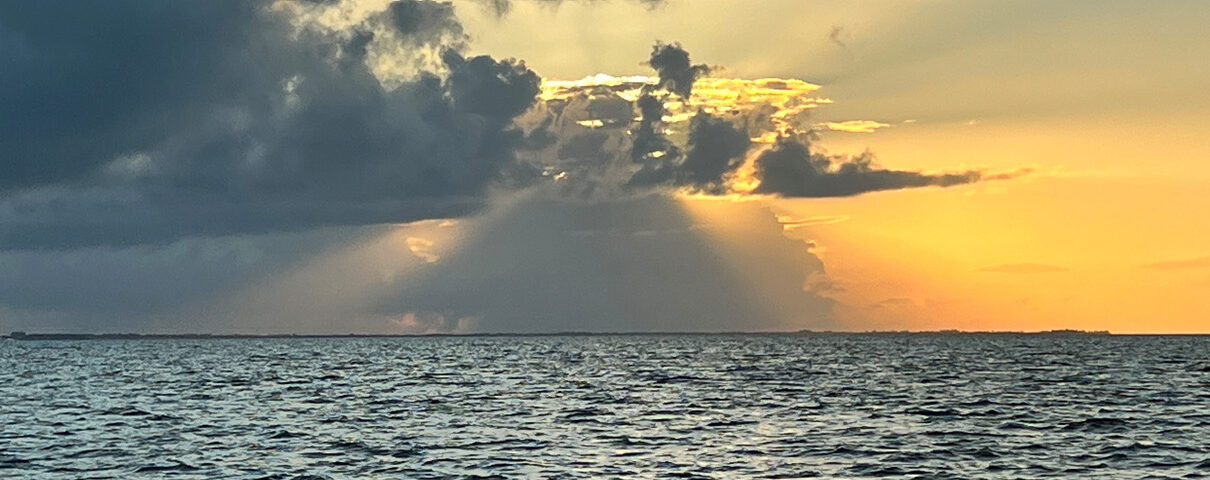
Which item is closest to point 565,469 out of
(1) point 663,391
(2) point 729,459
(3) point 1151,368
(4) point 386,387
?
(2) point 729,459

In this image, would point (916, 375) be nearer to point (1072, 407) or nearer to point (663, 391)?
point (663, 391)

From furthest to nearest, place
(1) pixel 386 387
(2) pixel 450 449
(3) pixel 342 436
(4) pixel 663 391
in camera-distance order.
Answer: (1) pixel 386 387, (4) pixel 663 391, (3) pixel 342 436, (2) pixel 450 449

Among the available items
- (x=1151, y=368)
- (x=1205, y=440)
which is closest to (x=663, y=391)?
(x=1205, y=440)

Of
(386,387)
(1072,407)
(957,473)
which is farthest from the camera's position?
(386,387)

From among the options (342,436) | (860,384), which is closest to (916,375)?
(860,384)

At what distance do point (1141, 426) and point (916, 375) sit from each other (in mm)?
55348

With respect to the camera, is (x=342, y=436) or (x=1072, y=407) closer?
(x=342, y=436)

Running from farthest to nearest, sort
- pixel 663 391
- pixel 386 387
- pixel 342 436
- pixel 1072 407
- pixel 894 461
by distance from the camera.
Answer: pixel 386 387
pixel 663 391
pixel 1072 407
pixel 342 436
pixel 894 461

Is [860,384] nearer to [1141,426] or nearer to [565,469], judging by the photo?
[1141,426]

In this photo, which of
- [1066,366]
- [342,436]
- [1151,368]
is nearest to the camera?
[342,436]

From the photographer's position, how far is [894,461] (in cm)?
4775

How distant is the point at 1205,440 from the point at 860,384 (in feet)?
144

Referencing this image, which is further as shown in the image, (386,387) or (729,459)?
(386,387)

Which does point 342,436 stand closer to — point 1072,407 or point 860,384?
point 1072,407
